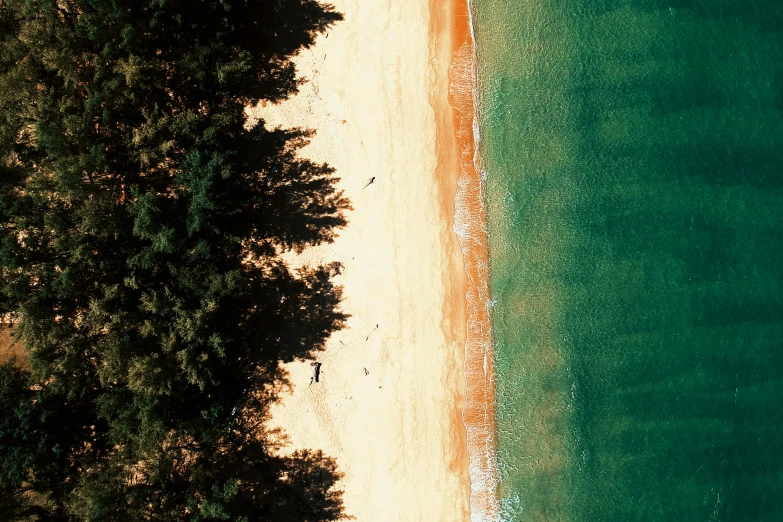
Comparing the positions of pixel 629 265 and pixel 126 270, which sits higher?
pixel 629 265

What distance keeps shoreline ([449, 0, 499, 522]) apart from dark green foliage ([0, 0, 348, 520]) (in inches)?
233

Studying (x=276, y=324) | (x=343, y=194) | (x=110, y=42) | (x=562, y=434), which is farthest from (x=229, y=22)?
(x=562, y=434)

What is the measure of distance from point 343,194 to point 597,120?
8454 millimetres

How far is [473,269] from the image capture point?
58.3 ft

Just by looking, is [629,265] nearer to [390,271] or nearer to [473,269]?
[473,269]

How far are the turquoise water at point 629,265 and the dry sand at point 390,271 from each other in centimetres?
153

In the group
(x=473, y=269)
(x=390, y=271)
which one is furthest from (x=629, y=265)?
(x=390, y=271)

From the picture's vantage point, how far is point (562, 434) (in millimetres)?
17578

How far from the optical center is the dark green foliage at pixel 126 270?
15.2 m

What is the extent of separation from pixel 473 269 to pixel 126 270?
10198 millimetres

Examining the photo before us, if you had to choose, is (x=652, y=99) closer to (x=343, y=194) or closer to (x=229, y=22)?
(x=343, y=194)

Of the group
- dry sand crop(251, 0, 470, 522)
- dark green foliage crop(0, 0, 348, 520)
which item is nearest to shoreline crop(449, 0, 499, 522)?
dry sand crop(251, 0, 470, 522)

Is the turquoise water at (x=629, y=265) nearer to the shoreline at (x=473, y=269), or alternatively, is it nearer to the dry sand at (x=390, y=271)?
the shoreline at (x=473, y=269)

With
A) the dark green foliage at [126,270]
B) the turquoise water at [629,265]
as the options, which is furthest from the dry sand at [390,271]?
the dark green foliage at [126,270]
